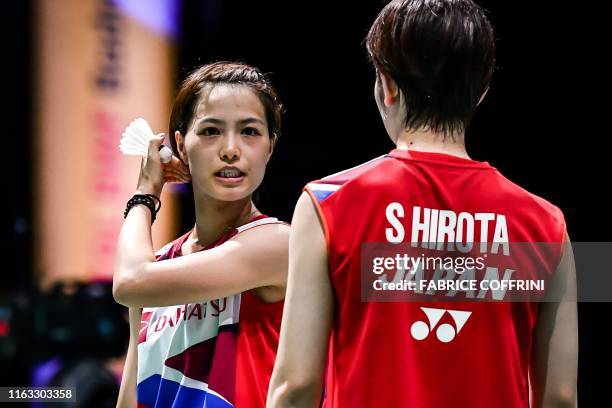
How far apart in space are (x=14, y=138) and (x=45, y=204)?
1.34 ft

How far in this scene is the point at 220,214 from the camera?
6.40 ft

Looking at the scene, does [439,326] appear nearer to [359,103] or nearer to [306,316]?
[306,316]

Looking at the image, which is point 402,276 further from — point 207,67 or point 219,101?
point 207,67

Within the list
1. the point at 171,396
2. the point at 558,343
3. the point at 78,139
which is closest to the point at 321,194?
the point at 558,343

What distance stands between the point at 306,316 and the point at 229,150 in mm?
646

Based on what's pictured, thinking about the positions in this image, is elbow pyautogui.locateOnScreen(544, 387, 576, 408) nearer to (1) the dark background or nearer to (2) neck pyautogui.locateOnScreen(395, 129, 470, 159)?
(2) neck pyautogui.locateOnScreen(395, 129, 470, 159)

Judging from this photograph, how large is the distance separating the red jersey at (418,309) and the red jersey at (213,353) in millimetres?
474

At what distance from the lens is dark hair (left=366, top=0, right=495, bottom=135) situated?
130 centimetres

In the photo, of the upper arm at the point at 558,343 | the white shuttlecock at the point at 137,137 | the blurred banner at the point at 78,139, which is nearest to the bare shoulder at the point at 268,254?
the white shuttlecock at the point at 137,137

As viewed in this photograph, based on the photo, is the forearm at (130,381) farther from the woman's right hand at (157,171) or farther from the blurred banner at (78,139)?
the blurred banner at (78,139)

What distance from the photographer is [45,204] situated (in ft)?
15.6

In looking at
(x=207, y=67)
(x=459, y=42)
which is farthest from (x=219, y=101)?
(x=459, y=42)

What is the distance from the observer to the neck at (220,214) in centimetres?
194

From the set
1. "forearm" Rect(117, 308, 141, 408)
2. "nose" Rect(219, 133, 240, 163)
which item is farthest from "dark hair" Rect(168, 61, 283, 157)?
"forearm" Rect(117, 308, 141, 408)
